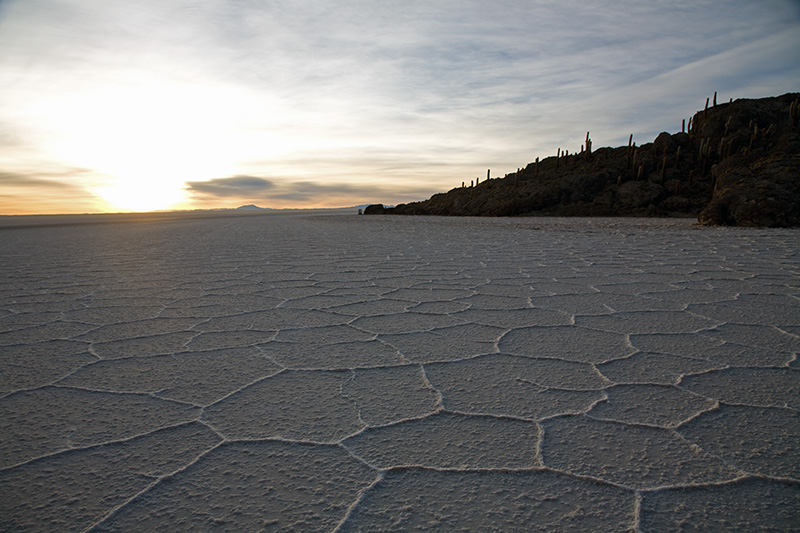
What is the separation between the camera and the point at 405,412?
124cm

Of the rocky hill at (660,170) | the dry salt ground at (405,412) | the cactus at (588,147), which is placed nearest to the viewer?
the dry salt ground at (405,412)

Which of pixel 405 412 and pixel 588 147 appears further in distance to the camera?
pixel 588 147

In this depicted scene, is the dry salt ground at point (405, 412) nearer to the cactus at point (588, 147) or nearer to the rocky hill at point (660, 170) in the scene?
the rocky hill at point (660, 170)

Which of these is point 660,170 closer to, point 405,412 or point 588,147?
point 588,147

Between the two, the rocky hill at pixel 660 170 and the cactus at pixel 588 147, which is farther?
the cactus at pixel 588 147

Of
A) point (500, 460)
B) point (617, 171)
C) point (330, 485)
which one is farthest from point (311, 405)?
point (617, 171)

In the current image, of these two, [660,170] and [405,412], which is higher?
[660,170]

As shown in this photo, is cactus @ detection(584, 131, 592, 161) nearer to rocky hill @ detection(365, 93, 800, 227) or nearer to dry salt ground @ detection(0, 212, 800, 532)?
rocky hill @ detection(365, 93, 800, 227)

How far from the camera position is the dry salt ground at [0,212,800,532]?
0.85 meters

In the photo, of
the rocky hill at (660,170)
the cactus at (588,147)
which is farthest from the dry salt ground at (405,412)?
the cactus at (588,147)

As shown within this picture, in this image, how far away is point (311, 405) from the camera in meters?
1.29

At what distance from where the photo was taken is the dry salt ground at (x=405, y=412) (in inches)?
33.7

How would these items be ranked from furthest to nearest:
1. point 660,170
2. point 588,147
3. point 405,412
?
point 588,147 → point 660,170 → point 405,412

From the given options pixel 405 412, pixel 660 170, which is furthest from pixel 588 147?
pixel 405 412
